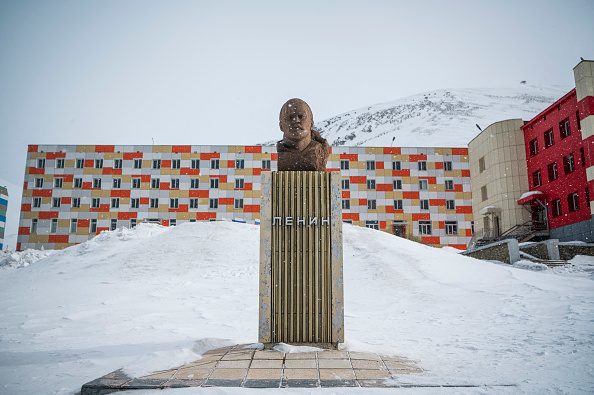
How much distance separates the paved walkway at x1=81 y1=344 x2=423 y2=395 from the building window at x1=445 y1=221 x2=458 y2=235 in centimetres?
3259

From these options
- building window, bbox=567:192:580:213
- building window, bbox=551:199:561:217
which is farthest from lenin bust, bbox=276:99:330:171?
building window, bbox=551:199:561:217

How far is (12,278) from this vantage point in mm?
14617

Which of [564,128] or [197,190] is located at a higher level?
[564,128]

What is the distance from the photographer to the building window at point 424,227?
117 ft

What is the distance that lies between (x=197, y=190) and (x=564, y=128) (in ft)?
91.9

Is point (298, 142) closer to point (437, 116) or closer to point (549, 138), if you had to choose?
point (549, 138)

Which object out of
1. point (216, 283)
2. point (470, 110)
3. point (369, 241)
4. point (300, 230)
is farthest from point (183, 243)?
point (470, 110)

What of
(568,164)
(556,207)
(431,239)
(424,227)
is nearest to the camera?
(568,164)

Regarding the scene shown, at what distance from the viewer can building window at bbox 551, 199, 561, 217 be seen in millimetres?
25494

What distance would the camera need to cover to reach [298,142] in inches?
276

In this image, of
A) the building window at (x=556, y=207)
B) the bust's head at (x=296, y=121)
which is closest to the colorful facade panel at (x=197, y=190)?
the building window at (x=556, y=207)

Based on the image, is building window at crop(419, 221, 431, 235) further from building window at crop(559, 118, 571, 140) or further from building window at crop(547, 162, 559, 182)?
building window at crop(559, 118, 571, 140)

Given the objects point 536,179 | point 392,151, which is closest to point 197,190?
point 392,151

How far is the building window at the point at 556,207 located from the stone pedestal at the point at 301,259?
981 inches
